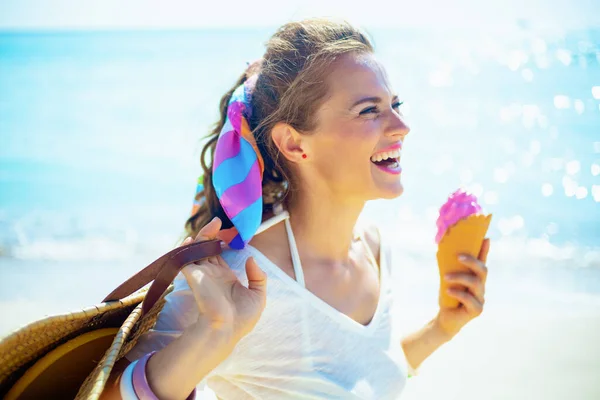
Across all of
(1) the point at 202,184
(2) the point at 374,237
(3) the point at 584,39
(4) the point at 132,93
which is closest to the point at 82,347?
(1) the point at 202,184

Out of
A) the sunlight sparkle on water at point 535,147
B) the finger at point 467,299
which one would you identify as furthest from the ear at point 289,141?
the sunlight sparkle on water at point 535,147

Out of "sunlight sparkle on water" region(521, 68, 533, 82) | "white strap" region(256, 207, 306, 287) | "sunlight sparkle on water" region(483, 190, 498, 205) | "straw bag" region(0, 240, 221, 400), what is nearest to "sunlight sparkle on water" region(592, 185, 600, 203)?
"sunlight sparkle on water" region(483, 190, 498, 205)

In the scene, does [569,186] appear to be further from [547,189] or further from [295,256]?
[295,256]

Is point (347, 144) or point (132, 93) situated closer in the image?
point (347, 144)

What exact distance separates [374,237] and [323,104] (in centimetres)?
85

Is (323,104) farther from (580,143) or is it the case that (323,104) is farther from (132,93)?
(132,93)

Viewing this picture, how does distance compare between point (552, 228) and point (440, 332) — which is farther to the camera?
point (552, 228)

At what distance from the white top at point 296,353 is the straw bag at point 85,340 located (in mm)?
412

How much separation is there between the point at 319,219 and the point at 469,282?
0.67 metres

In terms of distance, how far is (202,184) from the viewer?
9.56ft

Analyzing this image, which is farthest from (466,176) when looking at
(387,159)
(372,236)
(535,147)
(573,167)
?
(387,159)

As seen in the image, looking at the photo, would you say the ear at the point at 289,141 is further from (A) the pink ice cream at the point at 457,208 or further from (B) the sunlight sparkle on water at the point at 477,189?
(B) the sunlight sparkle on water at the point at 477,189

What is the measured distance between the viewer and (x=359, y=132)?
97.7 inches

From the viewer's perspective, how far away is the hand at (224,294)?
1827 mm
